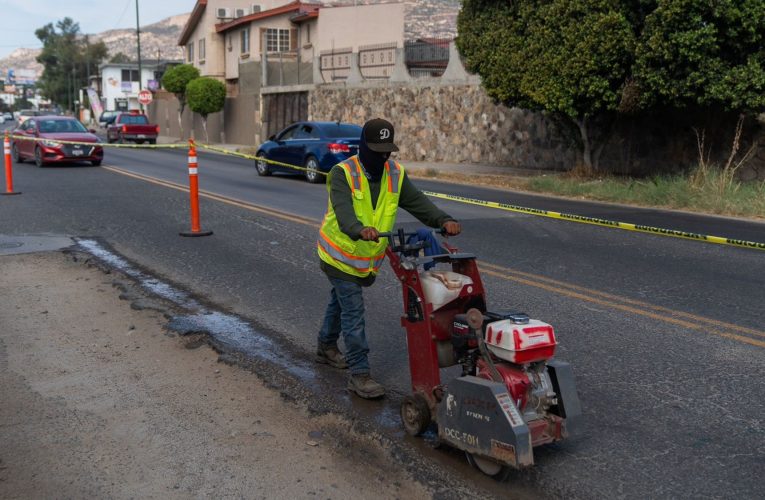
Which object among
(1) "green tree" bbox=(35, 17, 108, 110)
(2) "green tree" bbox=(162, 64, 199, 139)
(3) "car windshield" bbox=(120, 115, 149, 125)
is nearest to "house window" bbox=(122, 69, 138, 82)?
(1) "green tree" bbox=(35, 17, 108, 110)

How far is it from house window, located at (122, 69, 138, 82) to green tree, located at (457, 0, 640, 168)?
267 ft

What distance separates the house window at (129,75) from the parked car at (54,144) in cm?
7454

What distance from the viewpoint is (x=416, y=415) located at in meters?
4.40

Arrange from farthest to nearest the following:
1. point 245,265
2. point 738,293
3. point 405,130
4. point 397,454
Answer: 1. point 405,130
2. point 245,265
3. point 738,293
4. point 397,454

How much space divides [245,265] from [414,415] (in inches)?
210

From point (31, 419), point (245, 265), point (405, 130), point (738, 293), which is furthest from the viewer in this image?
point (405, 130)

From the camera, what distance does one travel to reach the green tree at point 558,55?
17.1m

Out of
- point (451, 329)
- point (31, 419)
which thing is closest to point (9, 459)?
point (31, 419)

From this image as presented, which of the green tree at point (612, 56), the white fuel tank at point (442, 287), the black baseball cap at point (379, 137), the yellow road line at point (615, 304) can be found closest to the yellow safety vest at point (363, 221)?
the black baseball cap at point (379, 137)

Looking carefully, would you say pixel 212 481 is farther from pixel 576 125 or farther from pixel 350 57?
pixel 350 57

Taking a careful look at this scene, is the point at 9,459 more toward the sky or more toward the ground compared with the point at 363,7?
more toward the ground

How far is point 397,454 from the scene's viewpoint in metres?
4.27

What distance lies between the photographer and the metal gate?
124ft

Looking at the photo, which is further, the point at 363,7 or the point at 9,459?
the point at 363,7
